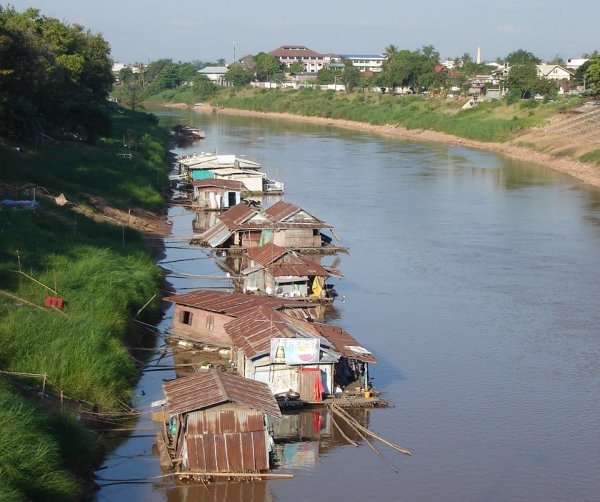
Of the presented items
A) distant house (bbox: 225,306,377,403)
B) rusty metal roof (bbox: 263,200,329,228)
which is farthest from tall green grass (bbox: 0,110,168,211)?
distant house (bbox: 225,306,377,403)

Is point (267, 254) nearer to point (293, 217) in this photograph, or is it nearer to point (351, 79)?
point (293, 217)

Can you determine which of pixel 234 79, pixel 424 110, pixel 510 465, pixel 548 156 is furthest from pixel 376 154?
pixel 234 79

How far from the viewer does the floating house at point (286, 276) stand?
77.0 feet

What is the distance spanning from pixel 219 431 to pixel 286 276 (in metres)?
9.90

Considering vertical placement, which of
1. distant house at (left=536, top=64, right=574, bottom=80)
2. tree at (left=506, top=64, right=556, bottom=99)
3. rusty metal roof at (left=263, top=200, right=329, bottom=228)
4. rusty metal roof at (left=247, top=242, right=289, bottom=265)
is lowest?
rusty metal roof at (left=247, top=242, right=289, bottom=265)

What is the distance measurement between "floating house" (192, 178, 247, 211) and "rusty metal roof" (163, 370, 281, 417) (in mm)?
22431

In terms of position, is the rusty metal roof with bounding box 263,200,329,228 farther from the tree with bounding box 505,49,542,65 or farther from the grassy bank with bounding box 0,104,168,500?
the tree with bounding box 505,49,542,65

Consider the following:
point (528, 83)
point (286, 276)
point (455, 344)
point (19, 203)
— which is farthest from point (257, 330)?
point (528, 83)

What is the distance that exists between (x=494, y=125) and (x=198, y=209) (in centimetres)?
3539

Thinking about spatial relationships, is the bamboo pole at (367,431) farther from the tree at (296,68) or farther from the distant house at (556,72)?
the tree at (296,68)

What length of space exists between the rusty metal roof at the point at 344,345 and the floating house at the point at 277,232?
10.8m

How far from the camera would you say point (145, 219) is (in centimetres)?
3275

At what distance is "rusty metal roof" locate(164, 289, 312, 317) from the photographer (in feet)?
62.9

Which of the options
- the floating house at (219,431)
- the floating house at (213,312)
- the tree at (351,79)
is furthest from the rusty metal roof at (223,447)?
the tree at (351,79)
